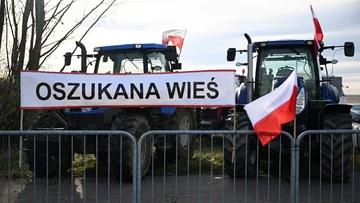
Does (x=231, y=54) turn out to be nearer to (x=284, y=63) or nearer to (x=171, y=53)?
(x=284, y=63)

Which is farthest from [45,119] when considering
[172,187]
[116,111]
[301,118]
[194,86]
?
[301,118]

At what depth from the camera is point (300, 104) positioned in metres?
7.99

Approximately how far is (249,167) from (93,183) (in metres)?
2.74

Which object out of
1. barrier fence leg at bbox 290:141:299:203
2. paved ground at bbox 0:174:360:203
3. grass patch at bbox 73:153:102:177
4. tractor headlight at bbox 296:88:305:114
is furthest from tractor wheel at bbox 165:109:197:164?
barrier fence leg at bbox 290:141:299:203

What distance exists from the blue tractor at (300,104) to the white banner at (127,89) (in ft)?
3.15

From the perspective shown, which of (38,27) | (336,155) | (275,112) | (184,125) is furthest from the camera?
(38,27)

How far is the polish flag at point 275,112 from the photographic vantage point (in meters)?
5.58

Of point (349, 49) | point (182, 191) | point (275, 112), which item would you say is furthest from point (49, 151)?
point (349, 49)

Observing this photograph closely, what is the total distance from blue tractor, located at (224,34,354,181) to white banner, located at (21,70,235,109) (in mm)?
960

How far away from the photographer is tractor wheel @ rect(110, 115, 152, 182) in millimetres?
7520

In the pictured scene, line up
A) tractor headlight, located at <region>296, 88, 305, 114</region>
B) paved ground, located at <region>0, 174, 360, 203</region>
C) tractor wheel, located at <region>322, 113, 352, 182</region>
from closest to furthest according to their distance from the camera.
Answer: paved ground, located at <region>0, 174, 360, 203</region> → tractor wheel, located at <region>322, 113, 352, 182</region> → tractor headlight, located at <region>296, 88, 305, 114</region>

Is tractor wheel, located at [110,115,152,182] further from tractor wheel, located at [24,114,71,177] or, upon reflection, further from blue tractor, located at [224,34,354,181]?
blue tractor, located at [224,34,354,181]

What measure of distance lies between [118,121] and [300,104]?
318cm

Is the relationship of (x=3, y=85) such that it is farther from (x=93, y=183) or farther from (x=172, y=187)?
(x=172, y=187)
